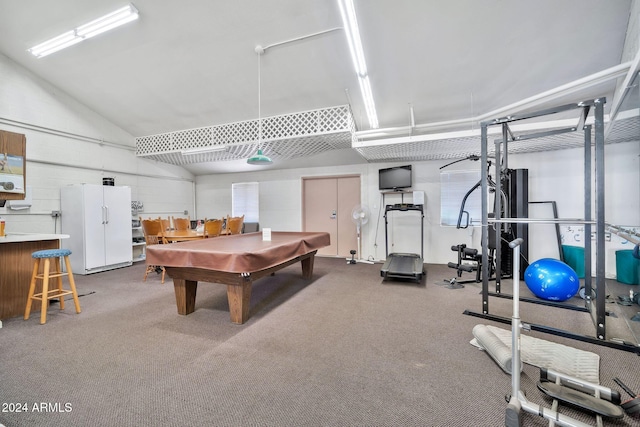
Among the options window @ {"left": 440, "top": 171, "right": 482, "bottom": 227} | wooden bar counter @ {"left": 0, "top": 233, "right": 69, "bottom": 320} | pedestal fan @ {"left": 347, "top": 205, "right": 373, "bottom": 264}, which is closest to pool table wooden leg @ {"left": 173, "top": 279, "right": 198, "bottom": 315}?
wooden bar counter @ {"left": 0, "top": 233, "right": 69, "bottom": 320}

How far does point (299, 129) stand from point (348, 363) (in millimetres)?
3971

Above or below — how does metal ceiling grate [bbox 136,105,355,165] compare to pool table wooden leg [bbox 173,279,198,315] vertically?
above

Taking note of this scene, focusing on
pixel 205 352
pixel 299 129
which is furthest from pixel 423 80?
pixel 205 352

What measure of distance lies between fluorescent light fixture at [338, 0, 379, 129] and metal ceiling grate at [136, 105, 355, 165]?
1.31ft

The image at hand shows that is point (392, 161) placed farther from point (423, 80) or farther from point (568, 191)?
point (568, 191)

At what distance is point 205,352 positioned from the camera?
87.4 inches

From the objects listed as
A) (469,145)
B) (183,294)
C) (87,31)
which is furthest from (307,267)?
(87,31)

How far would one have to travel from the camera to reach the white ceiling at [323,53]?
9.87 ft

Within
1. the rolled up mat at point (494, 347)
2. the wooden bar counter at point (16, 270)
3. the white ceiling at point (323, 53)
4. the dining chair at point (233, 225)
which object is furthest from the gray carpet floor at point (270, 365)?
the white ceiling at point (323, 53)

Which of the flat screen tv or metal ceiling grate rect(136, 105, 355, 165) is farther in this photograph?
the flat screen tv

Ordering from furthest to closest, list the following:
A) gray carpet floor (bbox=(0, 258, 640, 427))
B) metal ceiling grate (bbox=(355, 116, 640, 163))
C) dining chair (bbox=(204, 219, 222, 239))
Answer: dining chair (bbox=(204, 219, 222, 239)) < metal ceiling grate (bbox=(355, 116, 640, 163)) < gray carpet floor (bbox=(0, 258, 640, 427))

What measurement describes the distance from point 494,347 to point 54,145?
25.3 feet

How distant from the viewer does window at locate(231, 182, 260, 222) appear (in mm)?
7660

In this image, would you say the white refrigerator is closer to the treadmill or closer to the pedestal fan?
the pedestal fan
